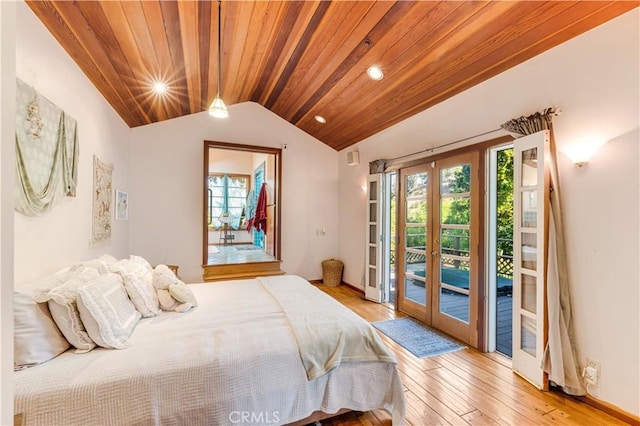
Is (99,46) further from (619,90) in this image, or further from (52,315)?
(619,90)

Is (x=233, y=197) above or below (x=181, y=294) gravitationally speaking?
above

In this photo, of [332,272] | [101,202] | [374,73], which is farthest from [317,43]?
[332,272]

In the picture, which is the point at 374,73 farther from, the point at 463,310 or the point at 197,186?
the point at 197,186

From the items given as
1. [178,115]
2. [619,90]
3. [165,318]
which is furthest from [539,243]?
[178,115]

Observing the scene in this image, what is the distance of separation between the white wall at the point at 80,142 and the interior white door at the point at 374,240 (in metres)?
3.56

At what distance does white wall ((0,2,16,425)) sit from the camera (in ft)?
1.93

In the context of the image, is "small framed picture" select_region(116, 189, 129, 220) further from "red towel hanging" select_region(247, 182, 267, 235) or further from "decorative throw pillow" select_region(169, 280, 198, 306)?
"red towel hanging" select_region(247, 182, 267, 235)

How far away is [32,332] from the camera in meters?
1.37

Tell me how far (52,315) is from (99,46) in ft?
6.76

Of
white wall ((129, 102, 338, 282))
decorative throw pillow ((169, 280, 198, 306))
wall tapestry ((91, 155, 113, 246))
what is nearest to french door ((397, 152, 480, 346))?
white wall ((129, 102, 338, 282))

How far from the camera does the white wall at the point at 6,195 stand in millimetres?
587

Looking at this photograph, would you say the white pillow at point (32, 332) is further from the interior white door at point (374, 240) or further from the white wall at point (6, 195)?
the interior white door at point (374, 240)

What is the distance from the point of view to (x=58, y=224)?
2.09 metres

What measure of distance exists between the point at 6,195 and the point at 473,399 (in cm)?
276
